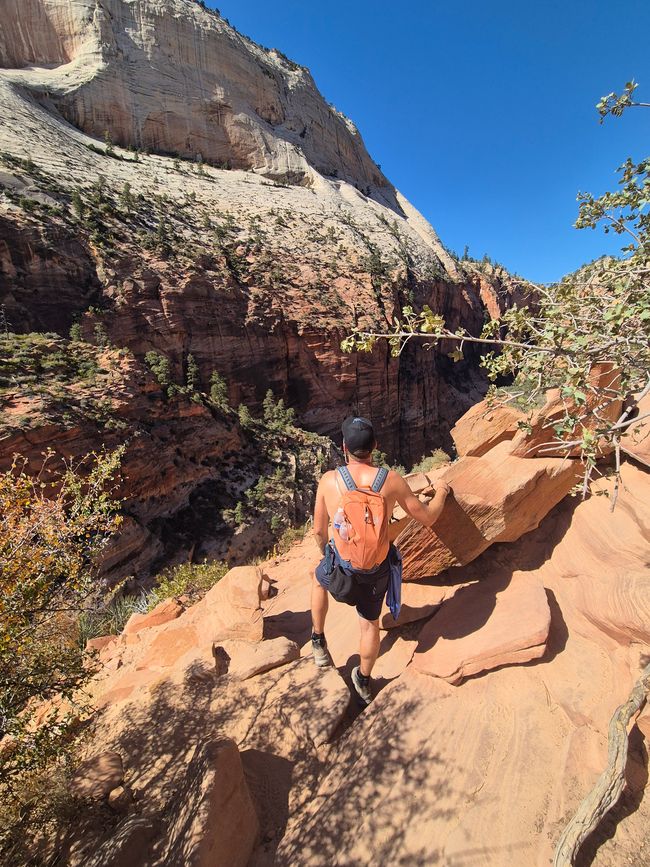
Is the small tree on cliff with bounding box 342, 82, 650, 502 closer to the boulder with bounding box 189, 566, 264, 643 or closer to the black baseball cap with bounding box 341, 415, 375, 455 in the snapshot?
the black baseball cap with bounding box 341, 415, 375, 455

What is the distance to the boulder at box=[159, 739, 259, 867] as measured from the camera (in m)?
1.74

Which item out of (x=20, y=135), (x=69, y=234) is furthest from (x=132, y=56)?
(x=69, y=234)

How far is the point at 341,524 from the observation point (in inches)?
93.3

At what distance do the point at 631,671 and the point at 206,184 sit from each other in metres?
35.6

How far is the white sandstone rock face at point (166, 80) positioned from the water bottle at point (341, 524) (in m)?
39.6

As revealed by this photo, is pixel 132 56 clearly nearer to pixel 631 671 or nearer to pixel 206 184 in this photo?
pixel 206 184

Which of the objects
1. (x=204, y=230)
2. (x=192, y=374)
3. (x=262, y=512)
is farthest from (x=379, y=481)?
(x=204, y=230)

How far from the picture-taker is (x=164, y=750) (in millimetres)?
2682

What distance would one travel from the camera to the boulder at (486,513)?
10.6ft

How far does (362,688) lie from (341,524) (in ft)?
4.36

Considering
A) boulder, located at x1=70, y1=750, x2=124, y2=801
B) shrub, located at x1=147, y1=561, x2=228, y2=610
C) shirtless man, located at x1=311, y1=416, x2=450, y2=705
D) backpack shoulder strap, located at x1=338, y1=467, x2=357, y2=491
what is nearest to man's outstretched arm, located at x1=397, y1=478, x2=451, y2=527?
shirtless man, located at x1=311, y1=416, x2=450, y2=705

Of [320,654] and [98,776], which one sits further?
[320,654]

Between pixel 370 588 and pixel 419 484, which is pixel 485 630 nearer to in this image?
pixel 370 588

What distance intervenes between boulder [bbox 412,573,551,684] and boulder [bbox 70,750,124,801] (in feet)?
7.04
